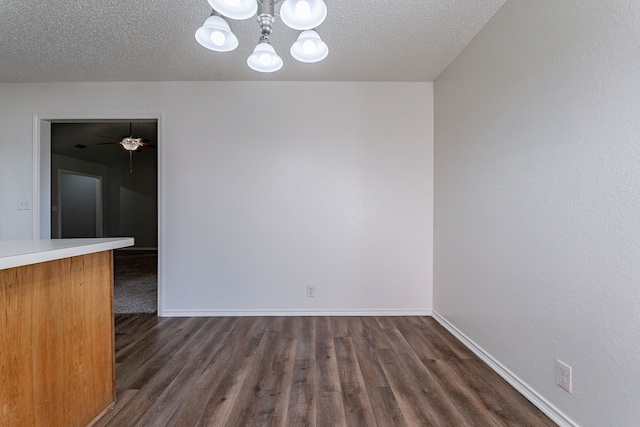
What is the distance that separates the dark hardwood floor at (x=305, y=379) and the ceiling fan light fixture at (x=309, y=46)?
79.0 inches

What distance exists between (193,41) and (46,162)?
7.56ft

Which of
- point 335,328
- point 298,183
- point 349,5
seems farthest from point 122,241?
point 349,5

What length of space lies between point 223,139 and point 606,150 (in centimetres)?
287

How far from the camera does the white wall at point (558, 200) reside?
1095 mm

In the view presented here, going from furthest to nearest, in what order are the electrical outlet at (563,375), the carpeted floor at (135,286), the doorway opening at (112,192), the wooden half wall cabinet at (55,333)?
the doorway opening at (112,192) → the carpeted floor at (135,286) → the electrical outlet at (563,375) → the wooden half wall cabinet at (55,333)

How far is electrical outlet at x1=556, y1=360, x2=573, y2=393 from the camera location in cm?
132

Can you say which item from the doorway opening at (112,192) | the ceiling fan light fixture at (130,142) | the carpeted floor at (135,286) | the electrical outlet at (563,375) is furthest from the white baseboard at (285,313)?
the ceiling fan light fixture at (130,142)

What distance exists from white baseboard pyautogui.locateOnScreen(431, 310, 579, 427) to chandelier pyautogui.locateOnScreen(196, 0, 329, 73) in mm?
2291

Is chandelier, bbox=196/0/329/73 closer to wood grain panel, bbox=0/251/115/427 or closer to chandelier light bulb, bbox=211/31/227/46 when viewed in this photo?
chandelier light bulb, bbox=211/31/227/46

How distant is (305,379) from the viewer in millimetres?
1719

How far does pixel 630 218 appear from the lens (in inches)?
42.1

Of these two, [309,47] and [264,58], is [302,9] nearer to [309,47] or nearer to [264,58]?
[309,47]

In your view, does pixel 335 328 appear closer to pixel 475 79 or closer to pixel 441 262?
pixel 441 262

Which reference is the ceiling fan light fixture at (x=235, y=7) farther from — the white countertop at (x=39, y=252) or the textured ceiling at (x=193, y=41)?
the white countertop at (x=39, y=252)
